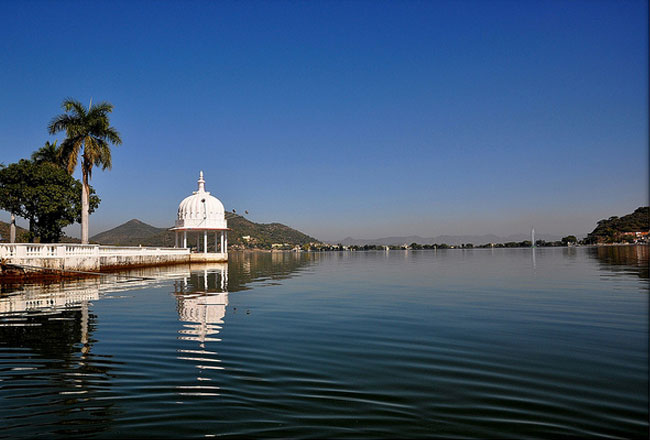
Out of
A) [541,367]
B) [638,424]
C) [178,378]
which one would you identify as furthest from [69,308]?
[638,424]

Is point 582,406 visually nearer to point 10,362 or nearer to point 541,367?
point 541,367

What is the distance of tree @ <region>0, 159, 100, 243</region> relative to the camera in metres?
41.0

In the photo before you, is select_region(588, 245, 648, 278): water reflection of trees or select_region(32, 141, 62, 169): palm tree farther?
select_region(32, 141, 62, 169): palm tree

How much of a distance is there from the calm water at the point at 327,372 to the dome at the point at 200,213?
2099 inches

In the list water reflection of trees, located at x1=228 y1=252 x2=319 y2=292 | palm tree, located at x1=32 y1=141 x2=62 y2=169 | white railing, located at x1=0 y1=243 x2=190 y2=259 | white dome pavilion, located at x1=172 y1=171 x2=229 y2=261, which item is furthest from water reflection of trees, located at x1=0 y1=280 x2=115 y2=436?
white dome pavilion, located at x1=172 y1=171 x2=229 y2=261

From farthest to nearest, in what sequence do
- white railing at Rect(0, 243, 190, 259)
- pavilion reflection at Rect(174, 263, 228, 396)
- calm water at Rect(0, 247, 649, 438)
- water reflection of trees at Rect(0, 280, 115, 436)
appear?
white railing at Rect(0, 243, 190, 259)
pavilion reflection at Rect(174, 263, 228, 396)
water reflection of trees at Rect(0, 280, 115, 436)
calm water at Rect(0, 247, 649, 438)

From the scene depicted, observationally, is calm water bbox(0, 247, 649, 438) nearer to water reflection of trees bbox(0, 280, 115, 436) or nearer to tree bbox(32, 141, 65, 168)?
water reflection of trees bbox(0, 280, 115, 436)

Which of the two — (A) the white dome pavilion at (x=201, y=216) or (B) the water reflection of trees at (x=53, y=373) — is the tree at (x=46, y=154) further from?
(B) the water reflection of trees at (x=53, y=373)

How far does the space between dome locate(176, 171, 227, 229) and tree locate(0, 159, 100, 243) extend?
75.1 ft

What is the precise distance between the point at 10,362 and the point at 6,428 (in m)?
3.77

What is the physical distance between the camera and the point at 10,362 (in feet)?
25.5

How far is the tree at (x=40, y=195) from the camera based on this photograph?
135ft

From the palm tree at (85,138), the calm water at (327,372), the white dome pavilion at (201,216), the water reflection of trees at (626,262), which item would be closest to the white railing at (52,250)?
the palm tree at (85,138)

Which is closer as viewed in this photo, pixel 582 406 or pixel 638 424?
pixel 638 424
